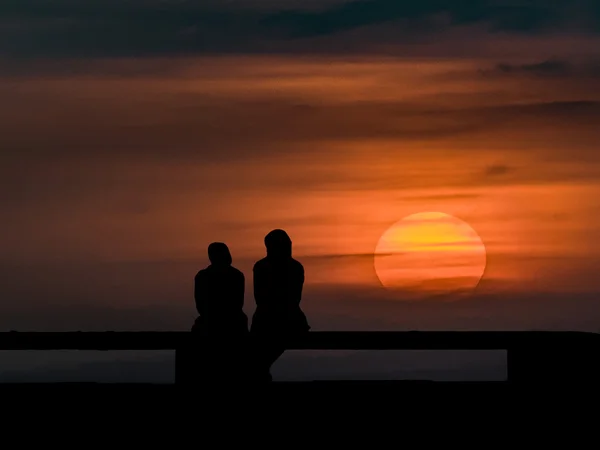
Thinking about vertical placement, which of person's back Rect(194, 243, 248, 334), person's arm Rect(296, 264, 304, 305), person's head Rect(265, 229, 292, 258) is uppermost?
person's head Rect(265, 229, 292, 258)

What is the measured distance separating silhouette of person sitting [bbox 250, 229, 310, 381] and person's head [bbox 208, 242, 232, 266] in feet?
1.45

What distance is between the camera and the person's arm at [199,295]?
11.9m

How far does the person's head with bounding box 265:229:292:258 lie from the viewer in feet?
39.7

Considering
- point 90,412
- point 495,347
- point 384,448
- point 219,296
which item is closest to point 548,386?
point 495,347

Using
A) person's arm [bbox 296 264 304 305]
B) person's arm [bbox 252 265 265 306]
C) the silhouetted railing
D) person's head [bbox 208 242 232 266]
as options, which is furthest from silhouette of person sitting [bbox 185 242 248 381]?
person's arm [bbox 296 264 304 305]

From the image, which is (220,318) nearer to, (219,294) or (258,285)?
(219,294)

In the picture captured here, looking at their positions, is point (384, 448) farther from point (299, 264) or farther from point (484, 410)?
point (299, 264)

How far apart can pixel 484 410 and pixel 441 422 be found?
59 cm

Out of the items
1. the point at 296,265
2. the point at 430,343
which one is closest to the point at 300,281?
the point at 296,265

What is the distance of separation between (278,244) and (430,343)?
170cm

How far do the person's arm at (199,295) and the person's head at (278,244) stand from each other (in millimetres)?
730

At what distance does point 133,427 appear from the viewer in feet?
36.2

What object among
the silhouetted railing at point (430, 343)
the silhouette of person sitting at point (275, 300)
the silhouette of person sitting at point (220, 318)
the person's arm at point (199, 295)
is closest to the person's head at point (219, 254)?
the silhouette of person sitting at point (220, 318)

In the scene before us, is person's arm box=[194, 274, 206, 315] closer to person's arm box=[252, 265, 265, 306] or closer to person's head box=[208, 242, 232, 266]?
person's head box=[208, 242, 232, 266]
